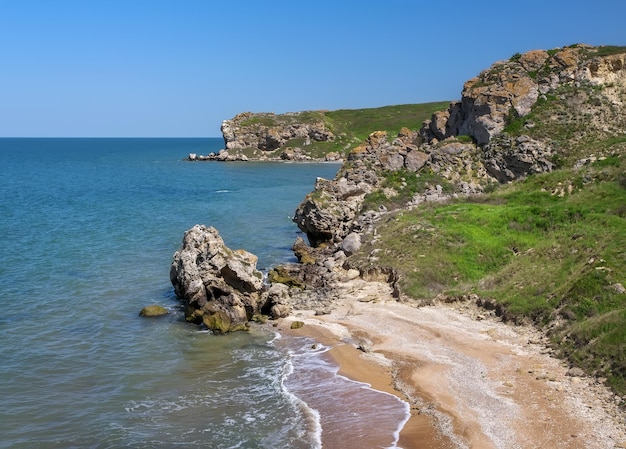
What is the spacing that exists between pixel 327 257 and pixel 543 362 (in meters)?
22.9

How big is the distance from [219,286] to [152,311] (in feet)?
14.5

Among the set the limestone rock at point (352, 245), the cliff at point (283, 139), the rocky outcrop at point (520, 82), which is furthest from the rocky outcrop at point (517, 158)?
the cliff at point (283, 139)

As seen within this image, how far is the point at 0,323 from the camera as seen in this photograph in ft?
107

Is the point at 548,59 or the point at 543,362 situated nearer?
the point at 543,362

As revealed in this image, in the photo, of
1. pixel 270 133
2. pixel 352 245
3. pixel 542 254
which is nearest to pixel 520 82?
pixel 352 245

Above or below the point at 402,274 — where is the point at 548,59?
above

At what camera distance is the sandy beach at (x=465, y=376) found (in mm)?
19219

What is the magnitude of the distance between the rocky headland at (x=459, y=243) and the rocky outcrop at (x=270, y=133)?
336 ft

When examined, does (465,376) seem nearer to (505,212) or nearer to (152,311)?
(152,311)

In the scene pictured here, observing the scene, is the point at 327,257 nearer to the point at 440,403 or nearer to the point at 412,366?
the point at 412,366

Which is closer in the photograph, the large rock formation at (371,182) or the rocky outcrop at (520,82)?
the large rock formation at (371,182)

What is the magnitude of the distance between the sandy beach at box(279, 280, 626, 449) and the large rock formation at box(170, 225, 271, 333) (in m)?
2.60

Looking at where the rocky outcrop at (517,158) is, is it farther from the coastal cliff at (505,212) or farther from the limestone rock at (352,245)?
the limestone rock at (352,245)

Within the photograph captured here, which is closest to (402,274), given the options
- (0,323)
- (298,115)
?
(0,323)
